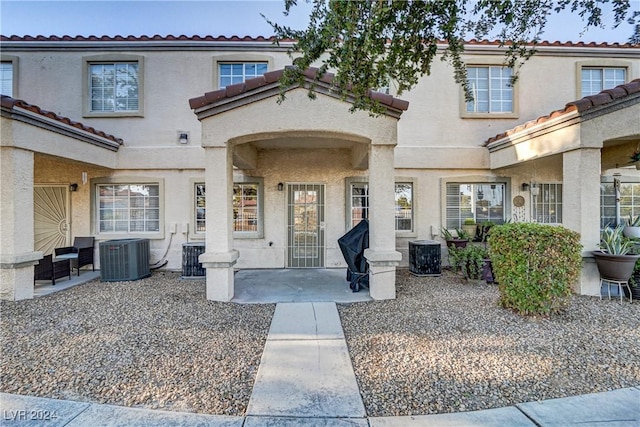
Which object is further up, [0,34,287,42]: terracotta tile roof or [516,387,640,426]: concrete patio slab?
[0,34,287,42]: terracotta tile roof

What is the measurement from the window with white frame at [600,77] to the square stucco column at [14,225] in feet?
49.8

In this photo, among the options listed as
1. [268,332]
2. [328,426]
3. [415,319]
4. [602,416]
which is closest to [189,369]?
[268,332]

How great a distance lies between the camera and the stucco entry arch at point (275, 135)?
5668 mm

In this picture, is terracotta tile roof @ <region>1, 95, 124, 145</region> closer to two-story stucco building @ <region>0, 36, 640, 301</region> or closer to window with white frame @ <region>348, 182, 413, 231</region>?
two-story stucco building @ <region>0, 36, 640, 301</region>

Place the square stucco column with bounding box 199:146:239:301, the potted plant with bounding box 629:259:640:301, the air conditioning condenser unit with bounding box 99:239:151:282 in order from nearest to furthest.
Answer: the potted plant with bounding box 629:259:640:301
the square stucco column with bounding box 199:146:239:301
the air conditioning condenser unit with bounding box 99:239:151:282

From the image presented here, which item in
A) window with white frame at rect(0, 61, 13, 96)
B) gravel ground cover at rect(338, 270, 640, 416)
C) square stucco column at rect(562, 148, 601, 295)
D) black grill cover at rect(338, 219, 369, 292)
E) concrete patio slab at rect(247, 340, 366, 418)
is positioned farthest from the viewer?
window with white frame at rect(0, 61, 13, 96)

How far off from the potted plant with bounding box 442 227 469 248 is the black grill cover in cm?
324

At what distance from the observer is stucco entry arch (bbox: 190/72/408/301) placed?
567cm

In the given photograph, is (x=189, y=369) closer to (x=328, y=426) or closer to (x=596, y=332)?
(x=328, y=426)

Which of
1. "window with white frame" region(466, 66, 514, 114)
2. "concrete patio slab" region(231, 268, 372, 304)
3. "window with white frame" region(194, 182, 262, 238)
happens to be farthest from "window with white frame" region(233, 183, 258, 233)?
"window with white frame" region(466, 66, 514, 114)

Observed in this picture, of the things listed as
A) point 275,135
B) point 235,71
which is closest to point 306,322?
point 275,135

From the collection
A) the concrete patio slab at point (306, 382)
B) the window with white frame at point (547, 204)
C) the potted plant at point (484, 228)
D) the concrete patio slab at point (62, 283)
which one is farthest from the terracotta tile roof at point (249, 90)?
the window with white frame at point (547, 204)

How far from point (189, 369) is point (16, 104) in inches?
246

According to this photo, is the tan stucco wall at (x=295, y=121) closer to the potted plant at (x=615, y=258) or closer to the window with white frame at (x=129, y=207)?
the window with white frame at (x=129, y=207)
